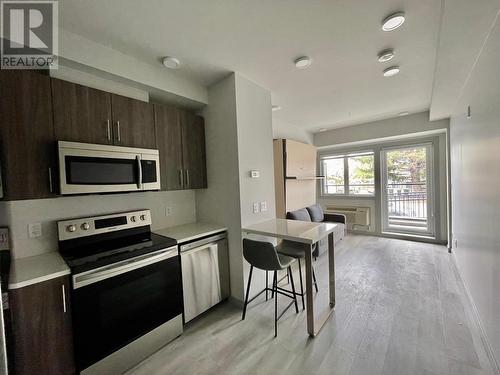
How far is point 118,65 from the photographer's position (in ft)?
6.34

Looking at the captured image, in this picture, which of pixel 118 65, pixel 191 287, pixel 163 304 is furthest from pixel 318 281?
pixel 118 65


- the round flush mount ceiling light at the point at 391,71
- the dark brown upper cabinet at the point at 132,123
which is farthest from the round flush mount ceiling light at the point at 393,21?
the dark brown upper cabinet at the point at 132,123

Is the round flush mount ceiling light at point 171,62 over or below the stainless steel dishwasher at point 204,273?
over

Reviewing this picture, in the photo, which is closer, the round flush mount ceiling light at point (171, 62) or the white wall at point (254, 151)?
the round flush mount ceiling light at point (171, 62)

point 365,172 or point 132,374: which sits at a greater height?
point 365,172

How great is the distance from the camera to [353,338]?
1.90 m

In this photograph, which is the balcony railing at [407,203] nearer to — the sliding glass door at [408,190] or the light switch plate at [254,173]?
the sliding glass door at [408,190]

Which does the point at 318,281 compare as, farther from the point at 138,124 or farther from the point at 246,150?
the point at 138,124

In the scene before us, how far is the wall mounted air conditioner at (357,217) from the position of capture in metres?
Answer: 5.02

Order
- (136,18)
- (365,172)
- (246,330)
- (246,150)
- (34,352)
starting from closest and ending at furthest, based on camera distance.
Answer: (34,352) → (136,18) → (246,330) → (246,150) → (365,172)

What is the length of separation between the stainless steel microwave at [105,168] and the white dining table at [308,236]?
117 cm

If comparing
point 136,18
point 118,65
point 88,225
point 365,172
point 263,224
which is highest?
point 136,18

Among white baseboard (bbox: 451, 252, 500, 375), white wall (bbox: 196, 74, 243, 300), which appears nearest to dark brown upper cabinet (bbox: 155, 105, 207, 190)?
white wall (bbox: 196, 74, 243, 300)

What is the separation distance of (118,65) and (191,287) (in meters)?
2.21
